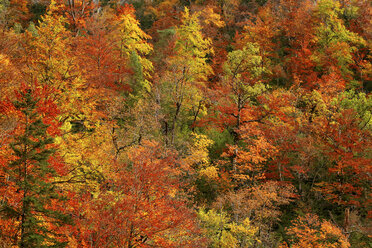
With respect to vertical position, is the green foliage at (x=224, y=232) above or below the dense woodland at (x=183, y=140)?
below

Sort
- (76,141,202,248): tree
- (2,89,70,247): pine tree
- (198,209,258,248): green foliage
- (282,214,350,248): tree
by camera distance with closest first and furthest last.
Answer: (2,89,70,247): pine tree < (76,141,202,248): tree < (198,209,258,248): green foliage < (282,214,350,248): tree

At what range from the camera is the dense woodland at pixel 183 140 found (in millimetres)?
11820

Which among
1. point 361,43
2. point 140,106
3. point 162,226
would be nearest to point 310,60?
point 361,43

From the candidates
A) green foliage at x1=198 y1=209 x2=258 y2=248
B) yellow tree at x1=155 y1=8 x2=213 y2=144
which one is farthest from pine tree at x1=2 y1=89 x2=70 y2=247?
yellow tree at x1=155 y1=8 x2=213 y2=144

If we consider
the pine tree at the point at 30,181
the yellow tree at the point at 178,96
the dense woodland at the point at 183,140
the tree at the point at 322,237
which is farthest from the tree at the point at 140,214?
the tree at the point at 322,237

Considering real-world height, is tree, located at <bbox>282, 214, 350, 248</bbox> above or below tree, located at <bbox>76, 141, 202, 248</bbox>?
below

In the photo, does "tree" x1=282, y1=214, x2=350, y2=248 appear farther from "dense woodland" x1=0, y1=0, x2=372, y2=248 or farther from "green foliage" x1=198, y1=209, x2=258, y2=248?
"green foliage" x1=198, y1=209, x2=258, y2=248

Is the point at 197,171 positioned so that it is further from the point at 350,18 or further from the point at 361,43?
the point at 350,18

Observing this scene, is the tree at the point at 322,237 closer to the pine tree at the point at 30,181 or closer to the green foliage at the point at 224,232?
the green foliage at the point at 224,232

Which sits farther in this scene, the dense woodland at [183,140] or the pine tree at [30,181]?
the dense woodland at [183,140]

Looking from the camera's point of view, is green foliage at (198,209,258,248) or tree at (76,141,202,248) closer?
tree at (76,141,202,248)

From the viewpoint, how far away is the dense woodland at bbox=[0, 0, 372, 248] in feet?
38.8

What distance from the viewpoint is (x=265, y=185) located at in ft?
62.3

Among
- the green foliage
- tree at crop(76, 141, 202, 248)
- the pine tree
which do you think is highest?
the pine tree
